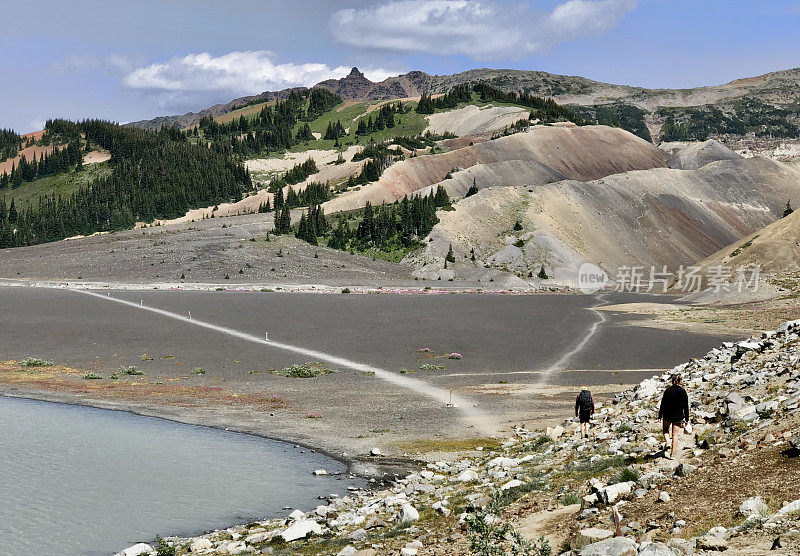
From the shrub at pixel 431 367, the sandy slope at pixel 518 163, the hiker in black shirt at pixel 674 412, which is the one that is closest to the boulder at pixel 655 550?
the hiker in black shirt at pixel 674 412

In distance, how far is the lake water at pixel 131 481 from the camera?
54.3ft

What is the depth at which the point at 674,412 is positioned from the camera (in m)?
15.9

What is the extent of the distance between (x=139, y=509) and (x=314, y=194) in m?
154

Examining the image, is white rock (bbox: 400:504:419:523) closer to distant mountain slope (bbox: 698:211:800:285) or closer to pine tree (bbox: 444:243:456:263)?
distant mountain slope (bbox: 698:211:800:285)

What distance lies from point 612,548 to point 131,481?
46.9ft

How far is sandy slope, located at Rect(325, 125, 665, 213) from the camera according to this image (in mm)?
164375

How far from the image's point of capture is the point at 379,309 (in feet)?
247

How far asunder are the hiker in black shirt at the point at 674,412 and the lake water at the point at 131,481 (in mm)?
8478

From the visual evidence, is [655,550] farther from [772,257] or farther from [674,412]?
[772,257]

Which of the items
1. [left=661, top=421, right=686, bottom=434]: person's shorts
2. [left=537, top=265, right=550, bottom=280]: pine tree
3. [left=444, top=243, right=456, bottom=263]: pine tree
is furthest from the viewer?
[left=444, top=243, right=456, bottom=263]: pine tree

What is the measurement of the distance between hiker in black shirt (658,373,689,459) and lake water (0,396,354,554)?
848cm

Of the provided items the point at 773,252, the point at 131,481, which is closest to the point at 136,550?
the point at 131,481

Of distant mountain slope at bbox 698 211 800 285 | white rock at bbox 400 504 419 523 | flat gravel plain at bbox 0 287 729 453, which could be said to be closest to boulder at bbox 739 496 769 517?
white rock at bbox 400 504 419 523

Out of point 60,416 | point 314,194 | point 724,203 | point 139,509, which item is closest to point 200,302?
point 60,416
